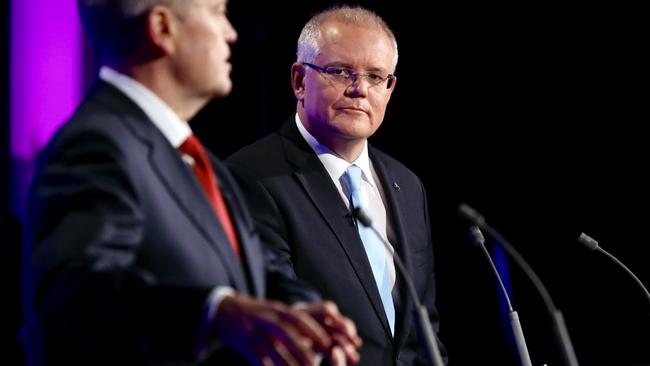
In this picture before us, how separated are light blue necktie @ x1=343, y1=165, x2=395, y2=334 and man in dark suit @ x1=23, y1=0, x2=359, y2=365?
961mm

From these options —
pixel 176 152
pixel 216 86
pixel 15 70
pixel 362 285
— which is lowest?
pixel 362 285

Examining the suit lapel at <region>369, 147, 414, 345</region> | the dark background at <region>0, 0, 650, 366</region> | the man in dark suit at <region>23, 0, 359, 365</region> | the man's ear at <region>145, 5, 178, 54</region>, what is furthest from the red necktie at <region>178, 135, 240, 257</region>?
the dark background at <region>0, 0, 650, 366</region>

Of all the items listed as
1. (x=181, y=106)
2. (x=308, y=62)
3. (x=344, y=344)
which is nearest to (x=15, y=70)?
(x=308, y=62)

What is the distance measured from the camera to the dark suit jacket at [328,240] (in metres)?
2.76

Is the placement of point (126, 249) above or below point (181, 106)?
below

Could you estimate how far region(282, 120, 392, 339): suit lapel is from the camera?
282cm

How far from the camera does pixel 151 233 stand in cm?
164

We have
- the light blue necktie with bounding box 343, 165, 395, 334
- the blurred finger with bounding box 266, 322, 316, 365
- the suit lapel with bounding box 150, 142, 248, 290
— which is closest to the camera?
the blurred finger with bounding box 266, 322, 316, 365

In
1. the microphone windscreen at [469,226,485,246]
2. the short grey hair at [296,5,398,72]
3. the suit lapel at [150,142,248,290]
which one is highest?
the short grey hair at [296,5,398,72]

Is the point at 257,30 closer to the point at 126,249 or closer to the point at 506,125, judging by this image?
the point at 506,125

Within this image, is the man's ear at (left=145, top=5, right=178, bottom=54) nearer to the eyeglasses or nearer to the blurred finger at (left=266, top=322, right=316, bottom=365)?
the blurred finger at (left=266, top=322, right=316, bottom=365)

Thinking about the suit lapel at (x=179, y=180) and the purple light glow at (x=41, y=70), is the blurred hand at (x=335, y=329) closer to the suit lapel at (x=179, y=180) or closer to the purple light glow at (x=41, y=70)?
the suit lapel at (x=179, y=180)

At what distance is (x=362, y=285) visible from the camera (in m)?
2.80

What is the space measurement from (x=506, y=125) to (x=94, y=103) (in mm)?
3050
